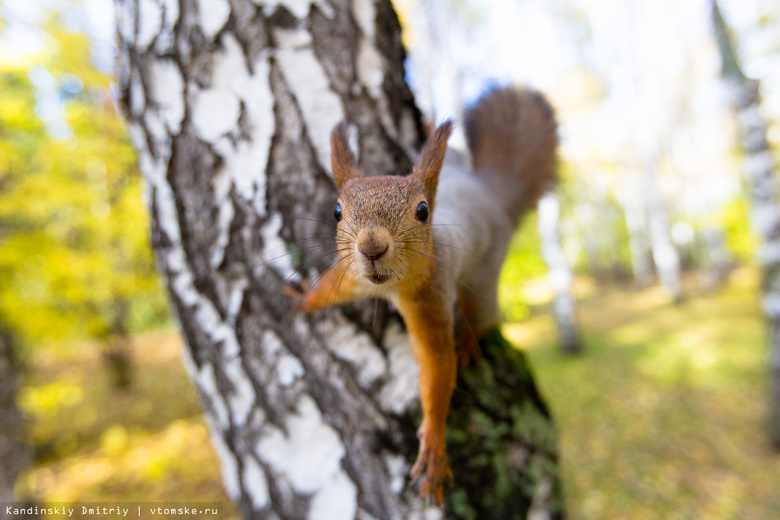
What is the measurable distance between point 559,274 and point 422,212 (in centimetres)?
813

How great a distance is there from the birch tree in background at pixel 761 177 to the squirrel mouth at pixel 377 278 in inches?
223

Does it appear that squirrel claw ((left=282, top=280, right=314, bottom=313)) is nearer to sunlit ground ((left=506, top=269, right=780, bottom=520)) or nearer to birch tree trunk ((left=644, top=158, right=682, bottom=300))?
sunlit ground ((left=506, top=269, right=780, bottom=520))

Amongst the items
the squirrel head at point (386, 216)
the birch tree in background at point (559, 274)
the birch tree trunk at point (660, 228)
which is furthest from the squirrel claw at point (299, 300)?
the birch tree trunk at point (660, 228)

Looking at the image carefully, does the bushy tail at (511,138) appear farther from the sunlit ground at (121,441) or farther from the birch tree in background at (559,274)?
the birch tree in background at (559,274)

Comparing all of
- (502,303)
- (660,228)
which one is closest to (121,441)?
(502,303)

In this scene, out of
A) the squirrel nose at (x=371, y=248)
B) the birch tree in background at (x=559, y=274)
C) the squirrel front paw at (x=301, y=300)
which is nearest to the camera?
the squirrel nose at (x=371, y=248)

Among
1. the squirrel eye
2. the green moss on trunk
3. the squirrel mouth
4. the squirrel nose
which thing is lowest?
the green moss on trunk

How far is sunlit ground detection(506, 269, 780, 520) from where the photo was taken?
4.38m

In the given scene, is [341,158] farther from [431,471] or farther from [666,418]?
[666,418]

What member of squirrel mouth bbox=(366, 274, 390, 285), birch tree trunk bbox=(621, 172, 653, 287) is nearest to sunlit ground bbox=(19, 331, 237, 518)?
squirrel mouth bbox=(366, 274, 390, 285)

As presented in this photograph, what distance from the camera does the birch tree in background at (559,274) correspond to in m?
8.22

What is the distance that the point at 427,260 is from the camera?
3.37 feet

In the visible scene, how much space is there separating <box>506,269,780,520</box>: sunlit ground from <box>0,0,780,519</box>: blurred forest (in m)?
0.03

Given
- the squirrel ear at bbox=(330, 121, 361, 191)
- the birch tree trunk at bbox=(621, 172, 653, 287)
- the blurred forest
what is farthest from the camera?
the birch tree trunk at bbox=(621, 172, 653, 287)
